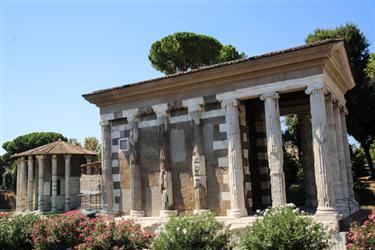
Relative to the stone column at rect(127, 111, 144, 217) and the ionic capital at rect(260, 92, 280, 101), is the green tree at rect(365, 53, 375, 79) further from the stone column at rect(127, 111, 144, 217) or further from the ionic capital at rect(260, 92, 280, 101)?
the stone column at rect(127, 111, 144, 217)

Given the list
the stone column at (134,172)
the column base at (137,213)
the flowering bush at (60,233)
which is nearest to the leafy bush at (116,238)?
the flowering bush at (60,233)

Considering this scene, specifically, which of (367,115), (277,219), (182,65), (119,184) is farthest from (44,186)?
(277,219)

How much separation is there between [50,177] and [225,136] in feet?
76.5

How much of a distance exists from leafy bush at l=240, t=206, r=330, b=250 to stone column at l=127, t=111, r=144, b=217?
20.0 ft

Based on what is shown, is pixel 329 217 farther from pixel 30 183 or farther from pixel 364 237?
pixel 30 183

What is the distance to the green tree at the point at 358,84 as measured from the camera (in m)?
23.5

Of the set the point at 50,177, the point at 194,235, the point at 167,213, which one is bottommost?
the point at 194,235

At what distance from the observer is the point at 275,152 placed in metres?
10.4

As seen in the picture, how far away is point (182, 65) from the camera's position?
3294 centimetres

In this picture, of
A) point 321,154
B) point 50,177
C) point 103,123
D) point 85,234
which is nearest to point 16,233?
point 85,234

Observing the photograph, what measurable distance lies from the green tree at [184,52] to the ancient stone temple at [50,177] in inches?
403

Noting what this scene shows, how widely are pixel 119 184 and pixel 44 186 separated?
64.7 feet

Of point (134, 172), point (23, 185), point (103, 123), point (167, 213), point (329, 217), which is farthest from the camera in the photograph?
point (23, 185)

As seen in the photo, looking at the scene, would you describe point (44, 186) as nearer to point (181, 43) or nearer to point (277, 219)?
point (181, 43)
